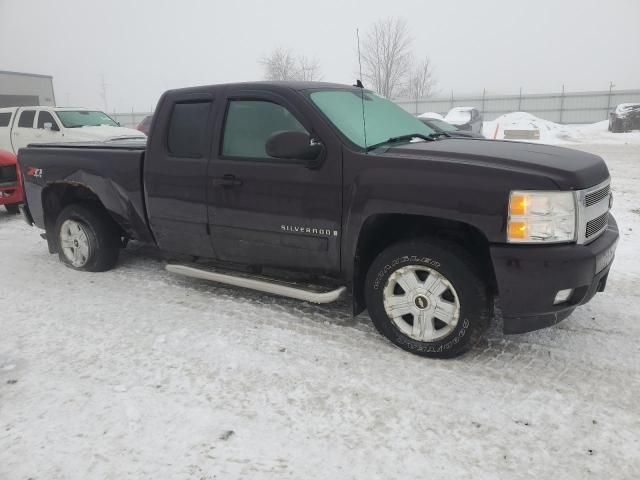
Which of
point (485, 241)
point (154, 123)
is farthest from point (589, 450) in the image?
point (154, 123)

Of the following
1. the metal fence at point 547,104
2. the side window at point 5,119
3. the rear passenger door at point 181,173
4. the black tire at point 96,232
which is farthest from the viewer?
the metal fence at point 547,104

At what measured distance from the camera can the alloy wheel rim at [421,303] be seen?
3.07 metres

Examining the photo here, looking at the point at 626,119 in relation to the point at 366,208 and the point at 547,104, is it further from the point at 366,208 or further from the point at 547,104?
the point at 366,208

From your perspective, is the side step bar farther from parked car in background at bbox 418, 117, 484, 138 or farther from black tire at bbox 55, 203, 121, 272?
parked car in background at bbox 418, 117, 484, 138

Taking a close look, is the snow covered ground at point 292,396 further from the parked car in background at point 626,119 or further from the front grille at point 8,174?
the parked car in background at point 626,119

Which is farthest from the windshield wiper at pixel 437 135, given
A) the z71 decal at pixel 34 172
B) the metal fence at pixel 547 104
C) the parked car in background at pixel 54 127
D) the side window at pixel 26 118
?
the metal fence at pixel 547 104

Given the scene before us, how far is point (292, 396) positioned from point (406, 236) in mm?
1272

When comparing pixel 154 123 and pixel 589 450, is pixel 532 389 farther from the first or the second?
pixel 154 123

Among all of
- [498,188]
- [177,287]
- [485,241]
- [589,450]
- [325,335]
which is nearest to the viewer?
[589,450]

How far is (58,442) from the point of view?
7.97 feet

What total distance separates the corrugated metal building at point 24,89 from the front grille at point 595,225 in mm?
39545

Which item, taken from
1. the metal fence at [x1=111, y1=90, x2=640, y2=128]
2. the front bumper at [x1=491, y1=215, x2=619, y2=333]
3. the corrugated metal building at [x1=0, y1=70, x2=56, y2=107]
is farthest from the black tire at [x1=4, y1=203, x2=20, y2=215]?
the corrugated metal building at [x1=0, y1=70, x2=56, y2=107]

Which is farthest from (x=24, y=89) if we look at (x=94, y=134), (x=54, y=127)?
(x=94, y=134)

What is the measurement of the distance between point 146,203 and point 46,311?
1.20m
